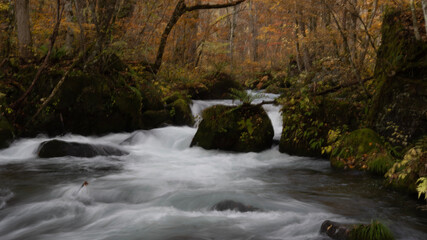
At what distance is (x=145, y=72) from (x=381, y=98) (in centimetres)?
824

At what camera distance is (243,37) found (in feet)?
111

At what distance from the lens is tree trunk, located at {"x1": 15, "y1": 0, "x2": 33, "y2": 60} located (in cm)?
1107

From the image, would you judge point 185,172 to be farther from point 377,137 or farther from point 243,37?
point 243,37

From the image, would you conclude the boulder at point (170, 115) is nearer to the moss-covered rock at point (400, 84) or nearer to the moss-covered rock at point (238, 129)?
the moss-covered rock at point (238, 129)

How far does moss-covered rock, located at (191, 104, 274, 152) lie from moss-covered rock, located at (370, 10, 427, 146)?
2.92m

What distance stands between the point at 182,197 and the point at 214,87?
1189 centimetres

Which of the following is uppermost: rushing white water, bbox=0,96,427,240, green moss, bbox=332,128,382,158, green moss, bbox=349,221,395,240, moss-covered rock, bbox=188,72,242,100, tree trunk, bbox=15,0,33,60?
tree trunk, bbox=15,0,33,60

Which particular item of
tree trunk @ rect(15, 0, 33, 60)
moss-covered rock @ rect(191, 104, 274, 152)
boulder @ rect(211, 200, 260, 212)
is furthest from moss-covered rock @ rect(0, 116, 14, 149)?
boulder @ rect(211, 200, 260, 212)

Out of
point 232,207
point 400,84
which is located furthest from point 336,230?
point 400,84

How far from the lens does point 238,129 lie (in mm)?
9680

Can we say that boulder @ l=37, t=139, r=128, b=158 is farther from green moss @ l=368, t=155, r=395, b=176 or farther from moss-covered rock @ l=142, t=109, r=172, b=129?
green moss @ l=368, t=155, r=395, b=176

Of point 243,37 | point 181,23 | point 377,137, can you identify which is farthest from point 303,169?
point 243,37

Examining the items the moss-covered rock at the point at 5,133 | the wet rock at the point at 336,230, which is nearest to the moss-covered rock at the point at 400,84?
the wet rock at the point at 336,230

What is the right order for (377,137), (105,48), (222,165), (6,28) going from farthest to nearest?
(6,28) → (105,48) → (222,165) → (377,137)
